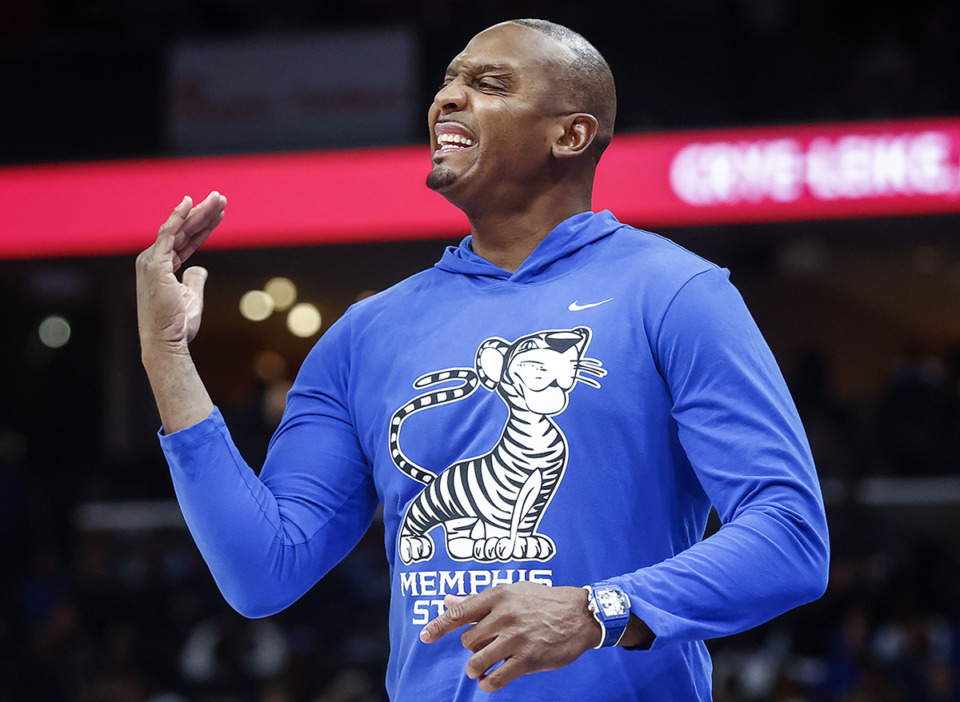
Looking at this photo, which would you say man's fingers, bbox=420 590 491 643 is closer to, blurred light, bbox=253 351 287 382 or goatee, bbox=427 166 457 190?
goatee, bbox=427 166 457 190

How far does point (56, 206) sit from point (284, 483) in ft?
18.4

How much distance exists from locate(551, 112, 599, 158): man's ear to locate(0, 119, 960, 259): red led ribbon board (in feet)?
14.3

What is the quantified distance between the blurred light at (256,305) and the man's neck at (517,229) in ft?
29.6

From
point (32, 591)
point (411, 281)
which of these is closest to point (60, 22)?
point (32, 591)

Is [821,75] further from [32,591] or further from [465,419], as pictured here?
[465,419]

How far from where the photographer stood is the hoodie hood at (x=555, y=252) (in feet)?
6.07

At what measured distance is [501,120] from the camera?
1.88 m

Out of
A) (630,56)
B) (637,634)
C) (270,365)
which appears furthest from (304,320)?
(637,634)

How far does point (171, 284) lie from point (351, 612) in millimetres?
6034

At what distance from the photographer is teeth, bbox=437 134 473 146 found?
1.91m

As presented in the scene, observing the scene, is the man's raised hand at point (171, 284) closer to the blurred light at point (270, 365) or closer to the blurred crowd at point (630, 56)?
the blurred crowd at point (630, 56)

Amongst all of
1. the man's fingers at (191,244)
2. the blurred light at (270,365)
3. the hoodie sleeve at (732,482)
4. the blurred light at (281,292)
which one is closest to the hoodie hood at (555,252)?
the hoodie sleeve at (732,482)

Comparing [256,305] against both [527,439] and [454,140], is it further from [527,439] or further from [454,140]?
[527,439]

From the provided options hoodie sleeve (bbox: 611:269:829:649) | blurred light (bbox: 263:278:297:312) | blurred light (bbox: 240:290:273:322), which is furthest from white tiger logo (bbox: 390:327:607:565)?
blurred light (bbox: 240:290:273:322)
